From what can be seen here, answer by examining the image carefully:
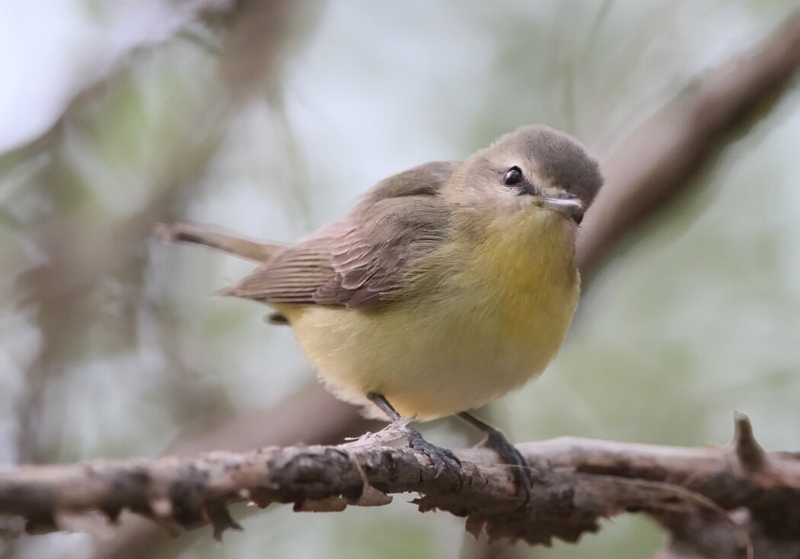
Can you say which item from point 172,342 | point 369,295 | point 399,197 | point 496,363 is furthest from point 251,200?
point 496,363

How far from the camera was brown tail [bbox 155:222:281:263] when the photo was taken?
423 centimetres

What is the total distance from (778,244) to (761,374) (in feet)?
2.67

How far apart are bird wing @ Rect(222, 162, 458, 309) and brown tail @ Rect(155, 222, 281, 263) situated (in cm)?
22

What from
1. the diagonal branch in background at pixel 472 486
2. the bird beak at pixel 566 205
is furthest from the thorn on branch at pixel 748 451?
the bird beak at pixel 566 205

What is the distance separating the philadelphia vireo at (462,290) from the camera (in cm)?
305

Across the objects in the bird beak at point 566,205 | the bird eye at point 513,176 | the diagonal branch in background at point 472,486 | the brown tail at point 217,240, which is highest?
the brown tail at point 217,240

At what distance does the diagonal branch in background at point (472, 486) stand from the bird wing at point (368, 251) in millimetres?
830

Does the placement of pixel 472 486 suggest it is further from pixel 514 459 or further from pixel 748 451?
pixel 748 451

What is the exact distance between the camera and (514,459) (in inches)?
124

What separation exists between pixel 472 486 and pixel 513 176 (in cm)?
124

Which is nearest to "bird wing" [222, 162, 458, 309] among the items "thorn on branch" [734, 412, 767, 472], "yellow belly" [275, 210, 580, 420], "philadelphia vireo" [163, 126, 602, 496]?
"philadelphia vireo" [163, 126, 602, 496]

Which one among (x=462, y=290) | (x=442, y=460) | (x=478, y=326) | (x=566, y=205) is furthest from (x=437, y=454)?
(x=566, y=205)

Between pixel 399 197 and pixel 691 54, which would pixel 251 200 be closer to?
pixel 399 197

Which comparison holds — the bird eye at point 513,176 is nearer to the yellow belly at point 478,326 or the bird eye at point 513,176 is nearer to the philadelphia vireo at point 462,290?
the philadelphia vireo at point 462,290
